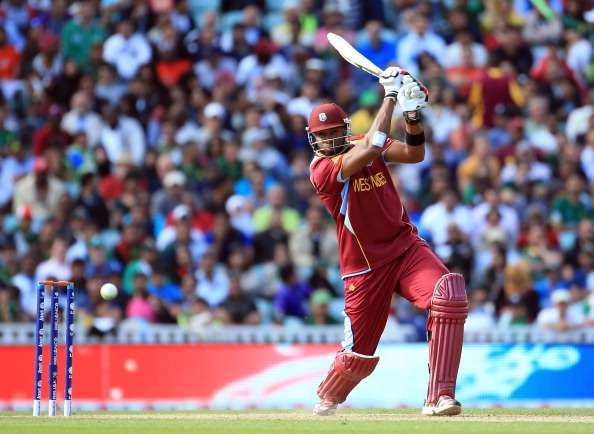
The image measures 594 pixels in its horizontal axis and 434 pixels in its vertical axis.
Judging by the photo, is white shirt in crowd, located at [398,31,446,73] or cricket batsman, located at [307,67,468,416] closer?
cricket batsman, located at [307,67,468,416]

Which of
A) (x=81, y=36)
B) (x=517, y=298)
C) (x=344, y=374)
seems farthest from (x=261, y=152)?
(x=344, y=374)

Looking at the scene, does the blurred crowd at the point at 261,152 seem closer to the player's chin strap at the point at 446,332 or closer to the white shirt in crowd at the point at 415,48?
the white shirt in crowd at the point at 415,48

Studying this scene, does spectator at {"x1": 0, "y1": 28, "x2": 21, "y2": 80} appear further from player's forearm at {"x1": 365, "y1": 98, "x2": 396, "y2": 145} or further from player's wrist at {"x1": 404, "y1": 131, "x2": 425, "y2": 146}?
player's forearm at {"x1": 365, "y1": 98, "x2": 396, "y2": 145}

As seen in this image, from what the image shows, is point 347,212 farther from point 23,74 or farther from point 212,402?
point 23,74

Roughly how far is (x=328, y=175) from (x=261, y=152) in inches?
306

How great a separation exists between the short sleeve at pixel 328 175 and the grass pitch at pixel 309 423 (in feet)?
5.28

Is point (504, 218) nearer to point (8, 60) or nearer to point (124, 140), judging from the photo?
point (124, 140)

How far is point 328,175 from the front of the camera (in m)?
9.52

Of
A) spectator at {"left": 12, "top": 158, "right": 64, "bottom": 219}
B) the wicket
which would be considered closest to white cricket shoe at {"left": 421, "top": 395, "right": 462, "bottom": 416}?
the wicket

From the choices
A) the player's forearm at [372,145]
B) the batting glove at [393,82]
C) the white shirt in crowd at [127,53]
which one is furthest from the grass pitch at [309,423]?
the white shirt in crowd at [127,53]

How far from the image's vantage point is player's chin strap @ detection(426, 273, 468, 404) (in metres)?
9.34

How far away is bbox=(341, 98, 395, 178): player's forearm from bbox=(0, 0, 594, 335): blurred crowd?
5798 mm

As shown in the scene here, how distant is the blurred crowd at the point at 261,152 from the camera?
15609mm

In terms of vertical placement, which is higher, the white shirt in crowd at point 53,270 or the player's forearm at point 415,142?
the player's forearm at point 415,142
